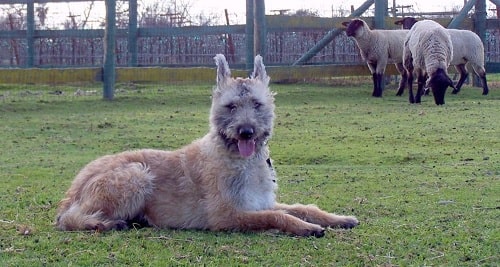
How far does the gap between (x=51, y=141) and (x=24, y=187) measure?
13.5ft

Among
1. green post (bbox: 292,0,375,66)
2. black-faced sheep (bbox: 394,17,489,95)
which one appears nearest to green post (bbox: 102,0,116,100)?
green post (bbox: 292,0,375,66)

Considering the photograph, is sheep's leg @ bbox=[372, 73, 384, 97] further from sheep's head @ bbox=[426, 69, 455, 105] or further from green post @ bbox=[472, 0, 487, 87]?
green post @ bbox=[472, 0, 487, 87]

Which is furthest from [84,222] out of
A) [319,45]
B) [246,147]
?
[319,45]

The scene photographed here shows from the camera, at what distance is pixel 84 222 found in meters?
6.43

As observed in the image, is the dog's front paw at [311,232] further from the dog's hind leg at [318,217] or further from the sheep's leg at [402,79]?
the sheep's leg at [402,79]

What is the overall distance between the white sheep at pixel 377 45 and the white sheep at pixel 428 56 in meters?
0.80

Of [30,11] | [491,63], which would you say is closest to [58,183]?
[30,11]

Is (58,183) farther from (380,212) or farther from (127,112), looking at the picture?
(127,112)

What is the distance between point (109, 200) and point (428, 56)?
13.6m

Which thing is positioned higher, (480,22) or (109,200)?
(480,22)

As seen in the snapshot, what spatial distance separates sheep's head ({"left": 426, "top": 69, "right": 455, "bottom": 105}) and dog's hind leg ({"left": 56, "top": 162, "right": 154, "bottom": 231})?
12094mm

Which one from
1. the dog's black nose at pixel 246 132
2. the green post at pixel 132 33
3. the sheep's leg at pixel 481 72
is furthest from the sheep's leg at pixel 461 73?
the dog's black nose at pixel 246 132

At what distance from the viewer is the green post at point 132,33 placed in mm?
21109

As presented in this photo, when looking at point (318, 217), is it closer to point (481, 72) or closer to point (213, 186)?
point (213, 186)
